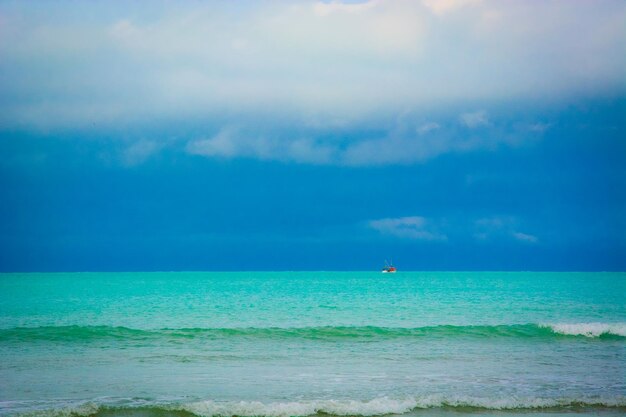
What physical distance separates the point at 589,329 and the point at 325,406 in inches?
732

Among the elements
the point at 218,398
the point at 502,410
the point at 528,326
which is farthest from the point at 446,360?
the point at 528,326

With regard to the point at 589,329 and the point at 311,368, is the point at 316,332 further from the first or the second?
the point at 589,329

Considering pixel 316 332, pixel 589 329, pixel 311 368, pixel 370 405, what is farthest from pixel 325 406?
pixel 589 329

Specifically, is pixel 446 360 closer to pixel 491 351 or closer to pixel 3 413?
pixel 491 351

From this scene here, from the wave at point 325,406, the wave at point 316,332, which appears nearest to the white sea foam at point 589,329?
the wave at point 316,332

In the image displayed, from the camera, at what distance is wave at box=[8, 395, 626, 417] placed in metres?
14.0

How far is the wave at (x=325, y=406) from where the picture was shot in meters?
14.0

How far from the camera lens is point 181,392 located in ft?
52.5

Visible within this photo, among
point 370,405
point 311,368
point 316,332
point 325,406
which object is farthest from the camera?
point 316,332

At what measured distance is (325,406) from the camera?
14273 mm

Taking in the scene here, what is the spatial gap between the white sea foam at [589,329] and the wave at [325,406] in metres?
13.2

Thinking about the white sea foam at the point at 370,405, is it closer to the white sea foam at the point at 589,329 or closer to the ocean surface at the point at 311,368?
the ocean surface at the point at 311,368

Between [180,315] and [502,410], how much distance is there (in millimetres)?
26443

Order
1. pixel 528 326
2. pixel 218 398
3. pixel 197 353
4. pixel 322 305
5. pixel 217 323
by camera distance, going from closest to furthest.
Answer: pixel 218 398
pixel 197 353
pixel 528 326
pixel 217 323
pixel 322 305
